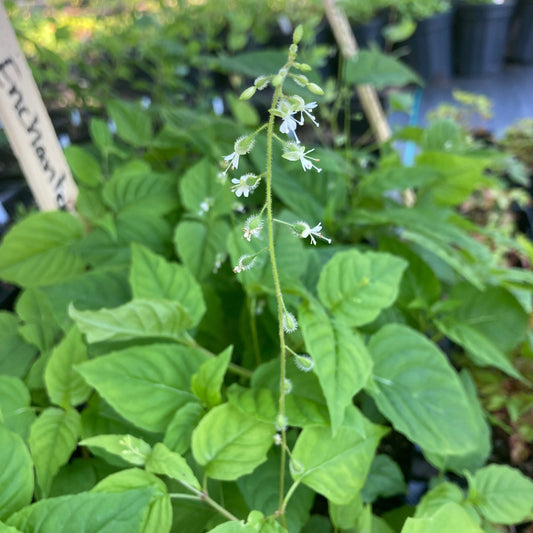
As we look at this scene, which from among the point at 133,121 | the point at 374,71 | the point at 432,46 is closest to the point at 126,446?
the point at 133,121

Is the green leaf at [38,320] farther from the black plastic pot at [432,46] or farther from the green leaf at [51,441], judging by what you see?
the black plastic pot at [432,46]

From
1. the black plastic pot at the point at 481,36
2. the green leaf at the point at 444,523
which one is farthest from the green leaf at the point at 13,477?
the black plastic pot at the point at 481,36

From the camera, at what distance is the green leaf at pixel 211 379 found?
0.50 meters

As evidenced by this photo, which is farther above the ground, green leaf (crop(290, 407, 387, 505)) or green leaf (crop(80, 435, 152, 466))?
green leaf (crop(80, 435, 152, 466))

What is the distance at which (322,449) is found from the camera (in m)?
0.50

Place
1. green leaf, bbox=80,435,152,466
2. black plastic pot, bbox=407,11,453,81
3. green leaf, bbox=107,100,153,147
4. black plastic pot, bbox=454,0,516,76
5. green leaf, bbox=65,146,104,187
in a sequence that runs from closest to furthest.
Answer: green leaf, bbox=80,435,152,466 < green leaf, bbox=65,146,104,187 < green leaf, bbox=107,100,153,147 < black plastic pot, bbox=407,11,453,81 < black plastic pot, bbox=454,0,516,76

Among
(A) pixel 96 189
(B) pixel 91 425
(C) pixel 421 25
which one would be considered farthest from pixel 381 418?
(C) pixel 421 25

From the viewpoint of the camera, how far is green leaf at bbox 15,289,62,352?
640 mm

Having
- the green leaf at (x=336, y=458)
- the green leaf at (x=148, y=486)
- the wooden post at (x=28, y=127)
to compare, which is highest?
the wooden post at (x=28, y=127)

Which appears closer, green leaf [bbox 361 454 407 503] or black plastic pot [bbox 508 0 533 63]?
green leaf [bbox 361 454 407 503]

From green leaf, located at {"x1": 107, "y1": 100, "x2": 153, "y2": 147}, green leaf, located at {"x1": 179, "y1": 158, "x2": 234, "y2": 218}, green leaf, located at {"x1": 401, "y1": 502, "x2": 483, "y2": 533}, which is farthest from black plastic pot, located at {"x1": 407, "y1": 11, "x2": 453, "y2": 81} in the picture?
green leaf, located at {"x1": 401, "y1": 502, "x2": 483, "y2": 533}

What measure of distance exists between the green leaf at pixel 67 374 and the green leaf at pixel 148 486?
0.15m

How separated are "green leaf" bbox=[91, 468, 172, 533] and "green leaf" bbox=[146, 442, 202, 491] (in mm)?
12

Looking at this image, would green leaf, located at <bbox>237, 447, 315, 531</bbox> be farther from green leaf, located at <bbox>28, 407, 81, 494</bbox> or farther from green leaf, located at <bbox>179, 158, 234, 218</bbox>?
green leaf, located at <bbox>179, 158, 234, 218</bbox>
